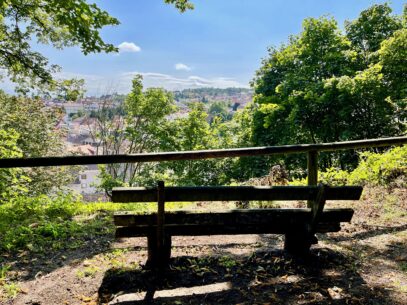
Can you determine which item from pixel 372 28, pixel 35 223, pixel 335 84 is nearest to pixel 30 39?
Answer: pixel 35 223

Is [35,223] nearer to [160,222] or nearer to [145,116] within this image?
[160,222]

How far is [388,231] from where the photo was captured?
5.13 metres

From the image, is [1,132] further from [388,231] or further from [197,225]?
[388,231]

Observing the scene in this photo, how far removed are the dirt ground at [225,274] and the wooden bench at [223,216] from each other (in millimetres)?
336

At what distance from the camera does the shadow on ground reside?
128 inches

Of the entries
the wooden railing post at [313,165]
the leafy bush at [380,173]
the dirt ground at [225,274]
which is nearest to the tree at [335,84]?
the leafy bush at [380,173]

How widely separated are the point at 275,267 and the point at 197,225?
978 millimetres

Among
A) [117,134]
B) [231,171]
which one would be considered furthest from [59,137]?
[231,171]

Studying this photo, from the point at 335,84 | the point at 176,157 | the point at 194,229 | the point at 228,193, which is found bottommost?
the point at 194,229

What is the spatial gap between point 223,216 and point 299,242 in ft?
3.30

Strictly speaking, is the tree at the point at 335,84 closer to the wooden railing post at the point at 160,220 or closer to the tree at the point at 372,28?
the tree at the point at 372,28

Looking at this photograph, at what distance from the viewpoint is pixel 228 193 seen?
138 inches

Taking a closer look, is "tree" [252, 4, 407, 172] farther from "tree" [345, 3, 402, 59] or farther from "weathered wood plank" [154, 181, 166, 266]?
"weathered wood plank" [154, 181, 166, 266]

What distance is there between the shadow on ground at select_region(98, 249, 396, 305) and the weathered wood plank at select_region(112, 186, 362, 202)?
0.80 metres
